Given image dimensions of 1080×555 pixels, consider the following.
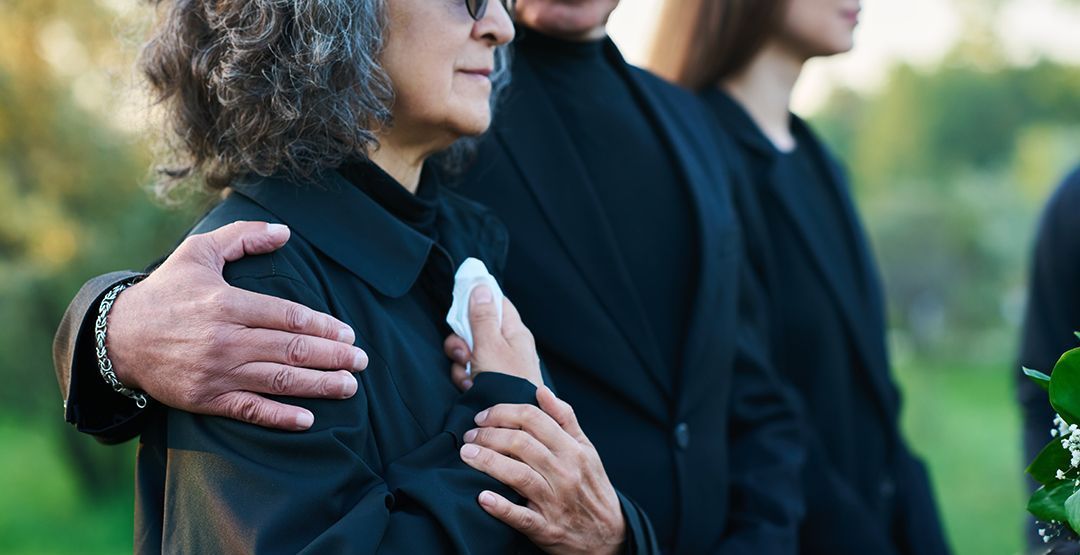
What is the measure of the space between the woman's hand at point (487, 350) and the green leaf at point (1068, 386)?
0.96 m

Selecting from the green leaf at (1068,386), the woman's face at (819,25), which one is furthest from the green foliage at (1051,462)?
the woman's face at (819,25)

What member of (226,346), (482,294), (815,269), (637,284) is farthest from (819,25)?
(226,346)

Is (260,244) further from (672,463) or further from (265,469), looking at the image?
(672,463)

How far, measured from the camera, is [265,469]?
6.20 feet

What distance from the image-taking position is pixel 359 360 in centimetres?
198

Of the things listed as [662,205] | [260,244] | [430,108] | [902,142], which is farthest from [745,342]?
[902,142]

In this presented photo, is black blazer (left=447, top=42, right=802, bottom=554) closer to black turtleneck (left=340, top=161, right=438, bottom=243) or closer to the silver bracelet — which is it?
black turtleneck (left=340, top=161, right=438, bottom=243)

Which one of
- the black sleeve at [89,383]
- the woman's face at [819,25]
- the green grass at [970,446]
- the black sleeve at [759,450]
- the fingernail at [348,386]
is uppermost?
the woman's face at [819,25]

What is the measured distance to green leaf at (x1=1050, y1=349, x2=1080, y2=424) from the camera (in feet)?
5.76

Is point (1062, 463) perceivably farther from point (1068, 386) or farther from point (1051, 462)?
point (1068, 386)

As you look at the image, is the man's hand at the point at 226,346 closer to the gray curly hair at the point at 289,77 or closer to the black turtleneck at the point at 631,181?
the gray curly hair at the point at 289,77

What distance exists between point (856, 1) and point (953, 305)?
14.3 m

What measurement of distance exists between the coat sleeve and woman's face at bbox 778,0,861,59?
2.01 m

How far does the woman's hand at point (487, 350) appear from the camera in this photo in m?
2.29
